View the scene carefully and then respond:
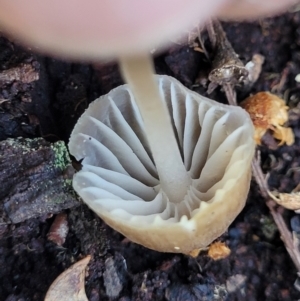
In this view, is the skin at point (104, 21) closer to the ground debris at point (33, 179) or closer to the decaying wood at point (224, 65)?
the ground debris at point (33, 179)

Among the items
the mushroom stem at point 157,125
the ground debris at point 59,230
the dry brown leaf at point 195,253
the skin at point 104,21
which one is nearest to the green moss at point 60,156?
the ground debris at point 59,230

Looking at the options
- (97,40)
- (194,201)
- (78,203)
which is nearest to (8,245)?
(78,203)

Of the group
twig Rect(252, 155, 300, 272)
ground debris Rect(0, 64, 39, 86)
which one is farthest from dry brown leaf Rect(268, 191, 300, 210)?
ground debris Rect(0, 64, 39, 86)

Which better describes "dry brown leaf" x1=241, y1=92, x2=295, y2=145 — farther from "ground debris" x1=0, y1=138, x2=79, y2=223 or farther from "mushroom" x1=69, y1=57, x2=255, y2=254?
"ground debris" x1=0, y1=138, x2=79, y2=223

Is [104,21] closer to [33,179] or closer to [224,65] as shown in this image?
[33,179]

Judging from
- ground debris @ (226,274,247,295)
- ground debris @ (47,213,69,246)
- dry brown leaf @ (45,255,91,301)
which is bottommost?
ground debris @ (226,274,247,295)
